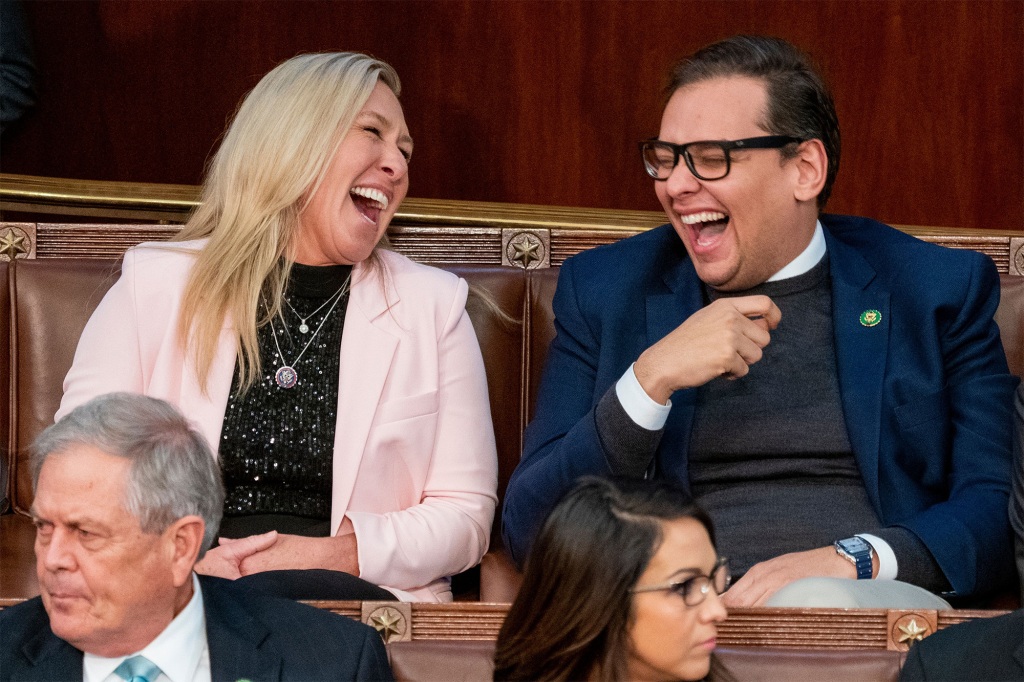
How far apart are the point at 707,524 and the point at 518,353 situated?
97cm

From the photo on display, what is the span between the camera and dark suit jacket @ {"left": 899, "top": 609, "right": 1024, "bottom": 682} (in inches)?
59.9

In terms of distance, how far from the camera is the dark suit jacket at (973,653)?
152 centimetres

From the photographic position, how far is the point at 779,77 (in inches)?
89.5

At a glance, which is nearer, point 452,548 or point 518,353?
point 452,548

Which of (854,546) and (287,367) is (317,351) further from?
(854,546)

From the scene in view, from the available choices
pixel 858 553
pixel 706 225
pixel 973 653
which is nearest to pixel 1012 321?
pixel 706 225

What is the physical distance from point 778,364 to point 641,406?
0.32 m

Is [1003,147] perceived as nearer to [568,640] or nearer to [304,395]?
[304,395]

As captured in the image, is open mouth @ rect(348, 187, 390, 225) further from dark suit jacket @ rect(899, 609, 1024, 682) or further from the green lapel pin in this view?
dark suit jacket @ rect(899, 609, 1024, 682)

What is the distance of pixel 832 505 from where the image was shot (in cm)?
211

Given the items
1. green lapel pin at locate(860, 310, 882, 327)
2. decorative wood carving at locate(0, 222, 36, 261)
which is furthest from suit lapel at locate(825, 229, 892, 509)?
decorative wood carving at locate(0, 222, 36, 261)

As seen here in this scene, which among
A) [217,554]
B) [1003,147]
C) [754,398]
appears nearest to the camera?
[217,554]

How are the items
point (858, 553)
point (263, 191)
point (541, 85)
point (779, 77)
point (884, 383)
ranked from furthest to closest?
point (541, 85)
point (263, 191)
point (779, 77)
point (884, 383)
point (858, 553)

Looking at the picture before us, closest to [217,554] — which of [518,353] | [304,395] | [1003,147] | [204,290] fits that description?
[304,395]
